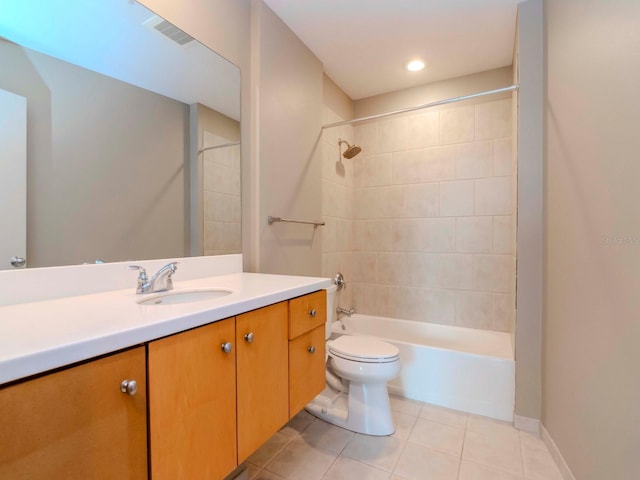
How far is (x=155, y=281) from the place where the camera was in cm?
113

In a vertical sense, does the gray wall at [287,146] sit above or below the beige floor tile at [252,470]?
above

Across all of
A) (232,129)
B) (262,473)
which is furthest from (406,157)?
(262,473)

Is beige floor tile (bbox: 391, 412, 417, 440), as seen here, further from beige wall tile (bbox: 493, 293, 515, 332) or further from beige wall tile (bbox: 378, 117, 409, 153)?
beige wall tile (bbox: 378, 117, 409, 153)

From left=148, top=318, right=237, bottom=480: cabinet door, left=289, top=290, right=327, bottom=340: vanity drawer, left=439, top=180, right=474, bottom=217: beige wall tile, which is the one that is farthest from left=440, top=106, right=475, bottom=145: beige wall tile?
left=148, top=318, right=237, bottom=480: cabinet door

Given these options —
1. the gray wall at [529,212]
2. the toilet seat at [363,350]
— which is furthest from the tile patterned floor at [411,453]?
the toilet seat at [363,350]

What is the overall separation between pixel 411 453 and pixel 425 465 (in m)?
0.09

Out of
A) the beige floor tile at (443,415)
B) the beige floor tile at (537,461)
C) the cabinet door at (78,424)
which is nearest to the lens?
the cabinet door at (78,424)

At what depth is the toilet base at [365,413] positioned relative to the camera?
166cm

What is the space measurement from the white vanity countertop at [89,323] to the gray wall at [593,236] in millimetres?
1114

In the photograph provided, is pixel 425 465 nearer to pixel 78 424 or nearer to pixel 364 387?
pixel 364 387

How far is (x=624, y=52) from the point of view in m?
0.97

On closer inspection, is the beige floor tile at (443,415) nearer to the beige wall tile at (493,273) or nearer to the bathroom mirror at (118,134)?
the beige wall tile at (493,273)

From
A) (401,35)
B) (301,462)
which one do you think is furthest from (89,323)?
(401,35)

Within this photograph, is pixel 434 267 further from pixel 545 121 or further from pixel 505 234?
pixel 545 121
